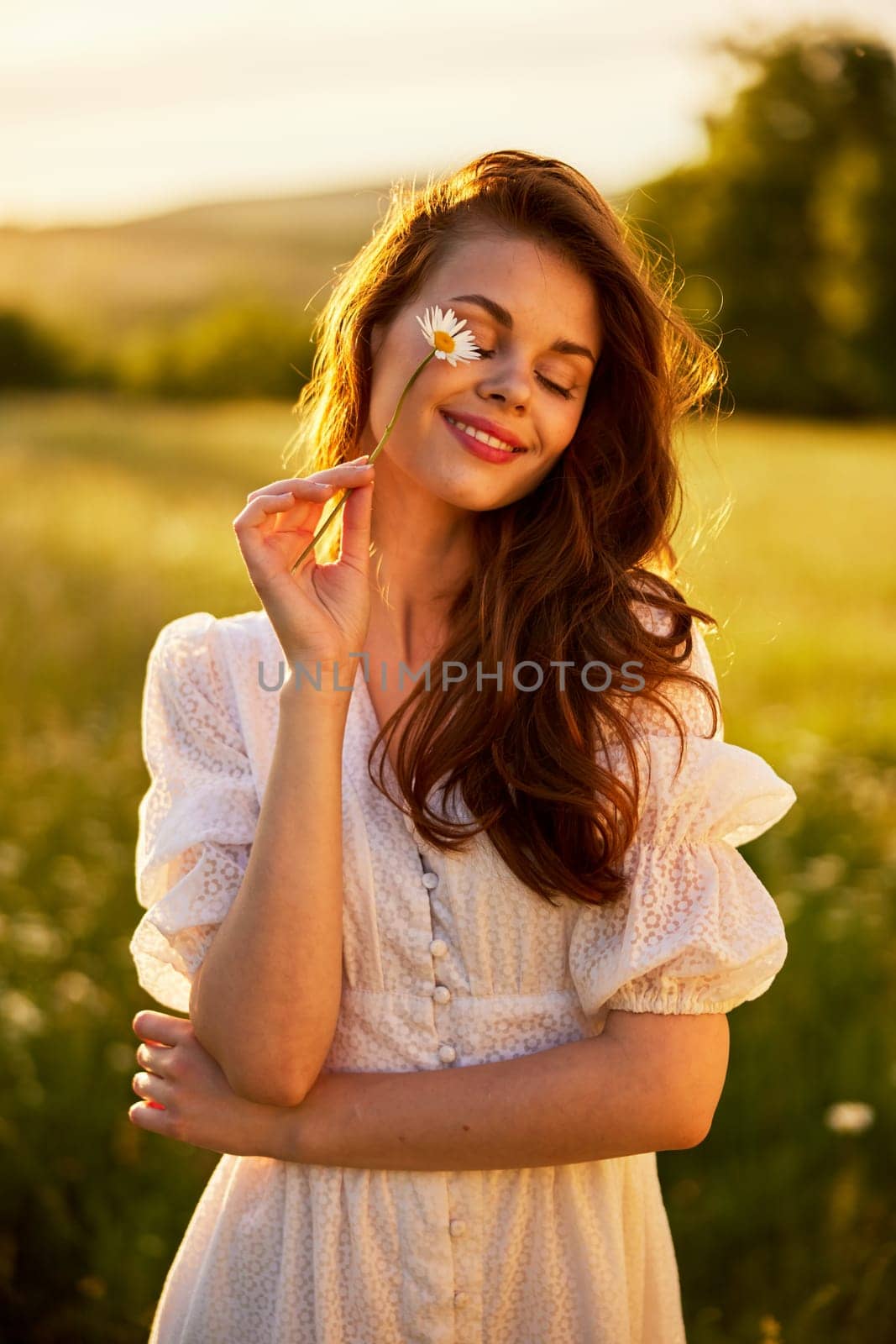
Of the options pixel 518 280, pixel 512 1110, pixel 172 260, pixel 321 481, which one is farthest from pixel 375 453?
pixel 172 260

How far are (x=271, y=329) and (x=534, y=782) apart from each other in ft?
45.0

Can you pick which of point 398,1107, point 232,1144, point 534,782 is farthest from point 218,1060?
point 534,782

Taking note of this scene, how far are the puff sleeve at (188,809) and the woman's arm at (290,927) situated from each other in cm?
9

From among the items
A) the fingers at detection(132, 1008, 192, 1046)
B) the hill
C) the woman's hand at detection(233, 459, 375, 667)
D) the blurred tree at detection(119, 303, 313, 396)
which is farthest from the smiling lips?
the blurred tree at detection(119, 303, 313, 396)

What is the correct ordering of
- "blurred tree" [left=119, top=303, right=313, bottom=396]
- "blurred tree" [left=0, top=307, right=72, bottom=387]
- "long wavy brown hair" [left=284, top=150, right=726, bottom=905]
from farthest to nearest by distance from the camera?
"blurred tree" [left=119, top=303, right=313, bottom=396] < "blurred tree" [left=0, top=307, right=72, bottom=387] < "long wavy brown hair" [left=284, top=150, right=726, bottom=905]

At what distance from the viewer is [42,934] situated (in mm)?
3326

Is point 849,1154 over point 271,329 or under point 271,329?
under

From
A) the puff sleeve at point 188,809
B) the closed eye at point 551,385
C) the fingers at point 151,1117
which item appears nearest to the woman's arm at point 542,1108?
the fingers at point 151,1117

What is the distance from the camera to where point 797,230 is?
25.2 metres

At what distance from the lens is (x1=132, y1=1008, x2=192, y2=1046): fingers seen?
164 centimetres

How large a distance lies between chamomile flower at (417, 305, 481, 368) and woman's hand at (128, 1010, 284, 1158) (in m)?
0.93

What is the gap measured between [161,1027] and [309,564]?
651 millimetres

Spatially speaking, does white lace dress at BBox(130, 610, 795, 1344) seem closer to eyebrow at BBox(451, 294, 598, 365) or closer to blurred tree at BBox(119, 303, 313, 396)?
eyebrow at BBox(451, 294, 598, 365)

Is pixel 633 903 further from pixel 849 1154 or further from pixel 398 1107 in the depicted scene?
pixel 849 1154
